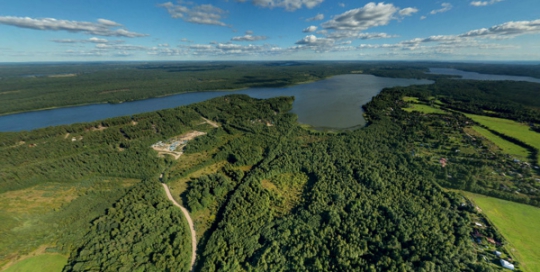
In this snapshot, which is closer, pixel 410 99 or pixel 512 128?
pixel 512 128

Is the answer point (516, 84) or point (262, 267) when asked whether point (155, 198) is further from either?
point (516, 84)

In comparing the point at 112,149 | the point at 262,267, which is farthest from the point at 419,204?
the point at 112,149

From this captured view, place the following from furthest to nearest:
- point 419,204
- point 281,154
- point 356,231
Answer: point 281,154, point 419,204, point 356,231

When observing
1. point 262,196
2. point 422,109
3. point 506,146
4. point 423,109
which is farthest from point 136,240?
point 423,109

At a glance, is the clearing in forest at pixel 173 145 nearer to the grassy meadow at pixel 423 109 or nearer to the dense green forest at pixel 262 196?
the dense green forest at pixel 262 196

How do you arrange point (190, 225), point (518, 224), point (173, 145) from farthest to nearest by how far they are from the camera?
point (173, 145) < point (190, 225) < point (518, 224)

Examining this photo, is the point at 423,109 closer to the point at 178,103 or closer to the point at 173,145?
the point at 173,145

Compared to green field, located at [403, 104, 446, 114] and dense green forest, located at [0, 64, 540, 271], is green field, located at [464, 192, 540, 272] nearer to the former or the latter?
dense green forest, located at [0, 64, 540, 271]
